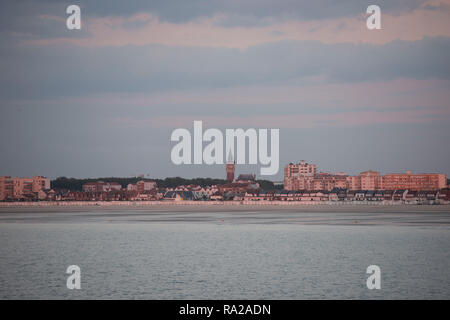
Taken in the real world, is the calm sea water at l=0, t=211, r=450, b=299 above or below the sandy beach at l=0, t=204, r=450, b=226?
above

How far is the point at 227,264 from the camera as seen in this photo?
42.0 meters

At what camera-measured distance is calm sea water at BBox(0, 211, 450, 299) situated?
104 feet

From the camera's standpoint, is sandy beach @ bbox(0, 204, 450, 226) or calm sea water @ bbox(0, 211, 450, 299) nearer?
calm sea water @ bbox(0, 211, 450, 299)

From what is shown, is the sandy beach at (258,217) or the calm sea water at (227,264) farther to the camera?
the sandy beach at (258,217)

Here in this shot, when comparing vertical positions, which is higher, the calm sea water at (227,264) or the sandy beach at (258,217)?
the calm sea water at (227,264)

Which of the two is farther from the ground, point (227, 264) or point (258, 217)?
point (227, 264)

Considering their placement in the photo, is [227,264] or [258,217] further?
[258,217]

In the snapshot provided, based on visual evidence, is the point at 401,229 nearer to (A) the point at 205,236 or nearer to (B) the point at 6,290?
(A) the point at 205,236

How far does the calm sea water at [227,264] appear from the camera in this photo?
31.7 m
